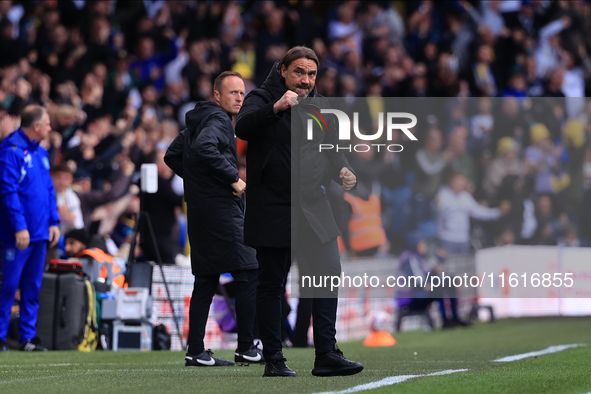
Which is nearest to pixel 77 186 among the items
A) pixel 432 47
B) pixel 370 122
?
pixel 370 122

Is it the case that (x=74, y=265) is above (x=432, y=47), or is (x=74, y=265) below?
below

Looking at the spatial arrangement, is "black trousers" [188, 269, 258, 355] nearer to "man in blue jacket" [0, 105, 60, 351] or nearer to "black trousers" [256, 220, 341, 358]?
"black trousers" [256, 220, 341, 358]

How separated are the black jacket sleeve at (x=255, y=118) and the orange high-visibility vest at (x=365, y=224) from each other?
2327 mm

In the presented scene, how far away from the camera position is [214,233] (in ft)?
20.9

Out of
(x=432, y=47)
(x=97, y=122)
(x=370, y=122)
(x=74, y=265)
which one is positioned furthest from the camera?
(x=432, y=47)

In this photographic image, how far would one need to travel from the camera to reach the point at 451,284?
6707mm

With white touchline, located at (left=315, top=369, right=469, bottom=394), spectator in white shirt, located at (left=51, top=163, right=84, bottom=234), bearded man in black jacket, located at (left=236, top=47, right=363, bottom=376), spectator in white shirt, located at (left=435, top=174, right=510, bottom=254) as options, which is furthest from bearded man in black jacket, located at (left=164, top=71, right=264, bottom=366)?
spectator in white shirt, located at (left=51, top=163, right=84, bottom=234)

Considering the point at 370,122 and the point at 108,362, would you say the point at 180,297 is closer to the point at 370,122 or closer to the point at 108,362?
the point at 108,362

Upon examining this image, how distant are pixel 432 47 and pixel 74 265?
1011 centimetres

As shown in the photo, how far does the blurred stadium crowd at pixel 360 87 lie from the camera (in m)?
7.77

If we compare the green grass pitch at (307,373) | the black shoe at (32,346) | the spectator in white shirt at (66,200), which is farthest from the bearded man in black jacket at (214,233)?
the spectator in white shirt at (66,200)

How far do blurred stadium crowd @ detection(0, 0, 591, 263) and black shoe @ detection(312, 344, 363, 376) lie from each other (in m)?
1.49

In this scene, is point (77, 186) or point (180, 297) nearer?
point (180, 297)

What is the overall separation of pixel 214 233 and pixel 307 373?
1370 millimetres
